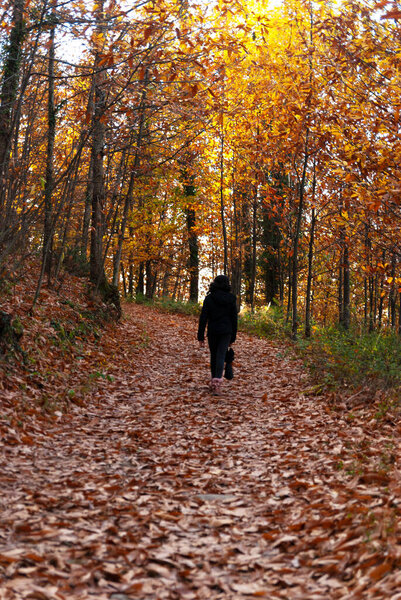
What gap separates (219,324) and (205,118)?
6894mm

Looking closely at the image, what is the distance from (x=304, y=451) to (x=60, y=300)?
304 inches

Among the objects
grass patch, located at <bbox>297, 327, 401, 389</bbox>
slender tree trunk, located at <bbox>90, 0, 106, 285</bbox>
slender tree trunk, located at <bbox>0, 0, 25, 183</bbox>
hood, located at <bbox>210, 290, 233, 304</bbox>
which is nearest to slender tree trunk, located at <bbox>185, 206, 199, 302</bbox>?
slender tree trunk, located at <bbox>90, 0, 106, 285</bbox>

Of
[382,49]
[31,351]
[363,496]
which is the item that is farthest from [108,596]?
[382,49]

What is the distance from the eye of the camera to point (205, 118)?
45.8 feet

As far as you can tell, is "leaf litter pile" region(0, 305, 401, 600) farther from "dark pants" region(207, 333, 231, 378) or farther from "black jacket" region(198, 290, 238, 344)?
"black jacket" region(198, 290, 238, 344)

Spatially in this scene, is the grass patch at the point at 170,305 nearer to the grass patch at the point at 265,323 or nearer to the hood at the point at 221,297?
the grass patch at the point at 265,323

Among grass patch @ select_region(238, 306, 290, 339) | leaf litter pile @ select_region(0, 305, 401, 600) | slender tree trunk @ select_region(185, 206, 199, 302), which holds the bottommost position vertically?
leaf litter pile @ select_region(0, 305, 401, 600)

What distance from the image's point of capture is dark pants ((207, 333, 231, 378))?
31.6 ft

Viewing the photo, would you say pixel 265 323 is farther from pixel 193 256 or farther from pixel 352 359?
pixel 193 256

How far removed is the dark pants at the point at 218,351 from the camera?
9633mm

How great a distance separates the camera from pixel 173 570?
3.61m

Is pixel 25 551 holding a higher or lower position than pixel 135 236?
lower

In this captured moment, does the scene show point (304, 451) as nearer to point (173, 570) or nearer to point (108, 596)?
point (173, 570)

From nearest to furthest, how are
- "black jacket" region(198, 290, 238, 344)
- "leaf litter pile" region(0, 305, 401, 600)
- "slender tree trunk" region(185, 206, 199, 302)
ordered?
"leaf litter pile" region(0, 305, 401, 600)
"black jacket" region(198, 290, 238, 344)
"slender tree trunk" region(185, 206, 199, 302)
